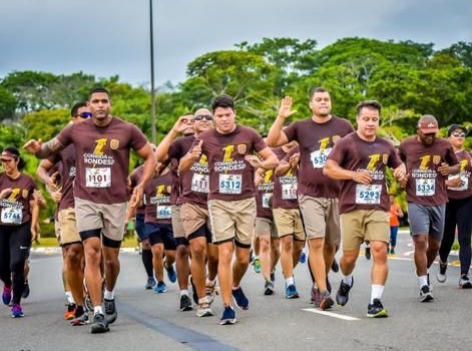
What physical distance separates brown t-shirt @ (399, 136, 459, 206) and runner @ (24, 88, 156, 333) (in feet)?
11.7

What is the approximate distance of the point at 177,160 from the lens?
45.7ft

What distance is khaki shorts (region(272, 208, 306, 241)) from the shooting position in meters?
15.3

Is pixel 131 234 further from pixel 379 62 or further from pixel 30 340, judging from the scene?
pixel 30 340

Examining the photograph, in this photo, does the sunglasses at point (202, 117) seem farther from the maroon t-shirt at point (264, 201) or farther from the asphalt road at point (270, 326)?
the maroon t-shirt at point (264, 201)

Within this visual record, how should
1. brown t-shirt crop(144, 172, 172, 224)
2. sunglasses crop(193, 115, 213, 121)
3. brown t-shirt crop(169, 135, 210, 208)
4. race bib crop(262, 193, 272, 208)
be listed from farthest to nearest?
brown t-shirt crop(144, 172, 172, 224) < race bib crop(262, 193, 272, 208) < sunglasses crop(193, 115, 213, 121) < brown t-shirt crop(169, 135, 210, 208)

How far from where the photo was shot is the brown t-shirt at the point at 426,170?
45.1 feet

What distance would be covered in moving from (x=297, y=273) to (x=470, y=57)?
2938 inches

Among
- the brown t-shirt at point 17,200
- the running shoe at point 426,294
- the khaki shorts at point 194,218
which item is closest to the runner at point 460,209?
the running shoe at point 426,294

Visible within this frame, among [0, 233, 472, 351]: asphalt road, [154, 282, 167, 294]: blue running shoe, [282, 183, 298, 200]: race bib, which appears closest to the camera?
[0, 233, 472, 351]: asphalt road

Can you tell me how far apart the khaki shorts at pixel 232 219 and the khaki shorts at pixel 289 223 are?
10.7 ft

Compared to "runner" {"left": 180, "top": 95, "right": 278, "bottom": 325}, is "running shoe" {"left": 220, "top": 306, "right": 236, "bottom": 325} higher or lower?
lower

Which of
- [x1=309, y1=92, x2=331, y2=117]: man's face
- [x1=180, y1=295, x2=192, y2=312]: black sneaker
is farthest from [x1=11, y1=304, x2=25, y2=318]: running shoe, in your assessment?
[x1=309, y1=92, x2=331, y2=117]: man's face

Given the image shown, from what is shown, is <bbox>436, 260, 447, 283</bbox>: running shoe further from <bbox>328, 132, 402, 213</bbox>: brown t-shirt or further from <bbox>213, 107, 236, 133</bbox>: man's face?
<bbox>213, 107, 236, 133</bbox>: man's face

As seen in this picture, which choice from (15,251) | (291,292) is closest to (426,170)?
(291,292)
